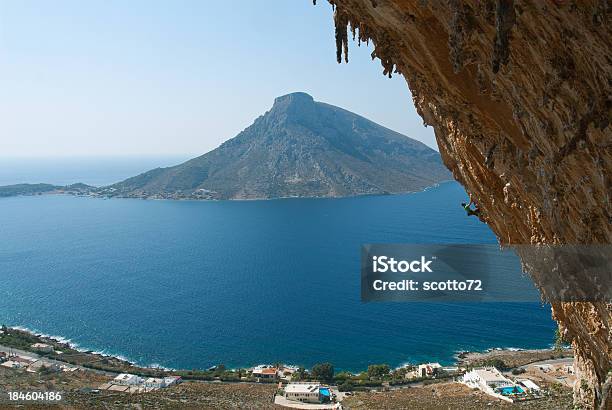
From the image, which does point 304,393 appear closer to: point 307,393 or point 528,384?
point 307,393

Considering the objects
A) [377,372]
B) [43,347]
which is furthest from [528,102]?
[43,347]

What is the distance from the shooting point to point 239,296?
55.0 metres

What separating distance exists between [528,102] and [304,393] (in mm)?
28694

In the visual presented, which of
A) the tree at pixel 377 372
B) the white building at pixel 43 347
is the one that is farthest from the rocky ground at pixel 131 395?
the tree at pixel 377 372

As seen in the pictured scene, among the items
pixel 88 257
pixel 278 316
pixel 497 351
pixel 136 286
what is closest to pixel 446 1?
pixel 497 351

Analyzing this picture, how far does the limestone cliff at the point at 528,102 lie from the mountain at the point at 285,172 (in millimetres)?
135390

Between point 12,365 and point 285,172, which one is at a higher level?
point 285,172

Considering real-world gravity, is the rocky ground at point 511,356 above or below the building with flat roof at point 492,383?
below

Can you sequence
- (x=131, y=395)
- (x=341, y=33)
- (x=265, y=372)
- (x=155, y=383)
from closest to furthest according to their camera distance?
(x=341, y=33), (x=131, y=395), (x=155, y=383), (x=265, y=372)

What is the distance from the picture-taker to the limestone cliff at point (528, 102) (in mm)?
3770

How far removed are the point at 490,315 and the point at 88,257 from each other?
213 feet

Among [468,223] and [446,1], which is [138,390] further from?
[468,223]

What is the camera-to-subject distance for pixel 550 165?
4.75 metres

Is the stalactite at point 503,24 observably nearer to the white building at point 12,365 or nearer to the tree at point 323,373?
the tree at point 323,373
